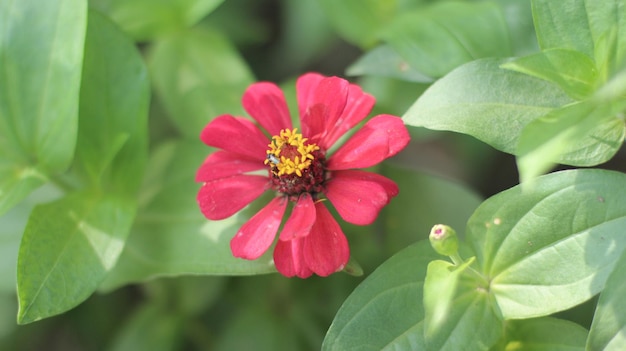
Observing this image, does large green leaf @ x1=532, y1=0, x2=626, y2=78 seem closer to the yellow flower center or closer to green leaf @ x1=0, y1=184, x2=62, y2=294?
the yellow flower center

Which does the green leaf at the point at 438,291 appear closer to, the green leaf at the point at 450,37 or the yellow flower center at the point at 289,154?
the yellow flower center at the point at 289,154

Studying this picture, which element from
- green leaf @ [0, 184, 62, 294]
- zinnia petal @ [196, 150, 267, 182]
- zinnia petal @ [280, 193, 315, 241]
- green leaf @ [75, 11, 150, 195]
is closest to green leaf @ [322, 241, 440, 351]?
zinnia petal @ [280, 193, 315, 241]

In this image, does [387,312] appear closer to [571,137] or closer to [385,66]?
[571,137]

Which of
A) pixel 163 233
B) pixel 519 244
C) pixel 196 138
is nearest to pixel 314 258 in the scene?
pixel 519 244

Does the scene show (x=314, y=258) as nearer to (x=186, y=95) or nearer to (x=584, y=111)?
(x=584, y=111)

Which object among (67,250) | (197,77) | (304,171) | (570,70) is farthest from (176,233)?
(570,70)

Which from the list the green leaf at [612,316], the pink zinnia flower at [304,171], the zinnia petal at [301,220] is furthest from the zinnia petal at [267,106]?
the green leaf at [612,316]
